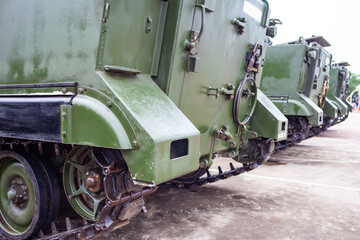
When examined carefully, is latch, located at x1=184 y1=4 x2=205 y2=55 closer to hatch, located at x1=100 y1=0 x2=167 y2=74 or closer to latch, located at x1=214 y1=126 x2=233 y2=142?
hatch, located at x1=100 y1=0 x2=167 y2=74

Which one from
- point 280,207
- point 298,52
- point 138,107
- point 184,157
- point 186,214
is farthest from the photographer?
point 298,52

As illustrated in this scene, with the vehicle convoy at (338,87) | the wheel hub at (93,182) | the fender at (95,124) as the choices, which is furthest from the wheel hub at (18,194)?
the vehicle convoy at (338,87)

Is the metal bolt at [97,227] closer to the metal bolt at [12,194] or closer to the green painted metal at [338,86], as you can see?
the metal bolt at [12,194]

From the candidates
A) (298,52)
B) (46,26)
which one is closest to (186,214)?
(46,26)

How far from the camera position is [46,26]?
2.76 meters

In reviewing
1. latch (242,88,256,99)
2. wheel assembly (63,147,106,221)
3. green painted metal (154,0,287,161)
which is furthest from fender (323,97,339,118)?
wheel assembly (63,147,106,221)

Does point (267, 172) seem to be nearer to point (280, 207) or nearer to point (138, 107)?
point (280, 207)

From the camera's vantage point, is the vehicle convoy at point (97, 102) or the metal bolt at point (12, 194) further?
the metal bolt at point (12, 194)

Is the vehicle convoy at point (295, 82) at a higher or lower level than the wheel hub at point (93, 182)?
higher

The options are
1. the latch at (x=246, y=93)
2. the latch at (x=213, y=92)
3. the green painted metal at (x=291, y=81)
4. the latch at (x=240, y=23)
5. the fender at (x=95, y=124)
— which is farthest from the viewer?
the green painted metal at (x=291, y=81)

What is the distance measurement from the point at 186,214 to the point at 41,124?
210 centimetres

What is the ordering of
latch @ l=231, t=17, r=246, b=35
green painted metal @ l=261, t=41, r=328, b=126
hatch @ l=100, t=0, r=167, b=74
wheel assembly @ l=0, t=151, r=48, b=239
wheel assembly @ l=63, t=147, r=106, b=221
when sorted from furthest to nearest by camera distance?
green painted metal @ l=261, t=41, r=328, b=126 < latch @ l=231, t=17, r=246, b=35 < wheel assembly @ l=0, t=151, r=48, b=239 < wheel assembly @ l=63, t=147, r=106, b=221 < hatch @ l=100, t=0, r=167, b=74

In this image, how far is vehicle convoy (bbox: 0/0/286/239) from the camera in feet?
7.88

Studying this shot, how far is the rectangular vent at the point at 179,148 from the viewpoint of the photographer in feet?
8.61
